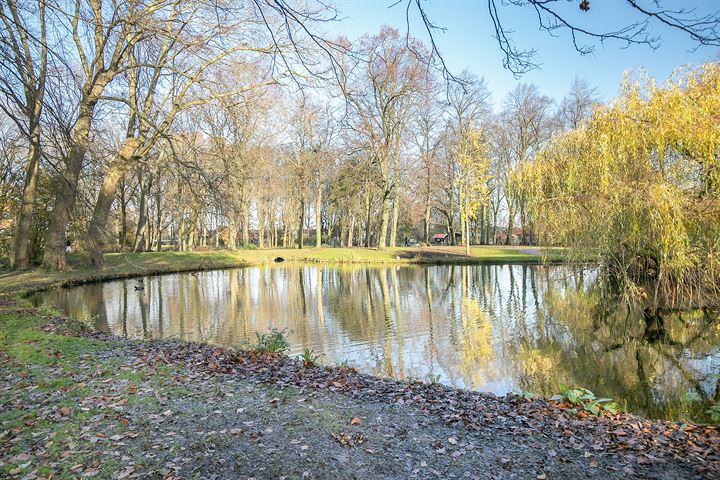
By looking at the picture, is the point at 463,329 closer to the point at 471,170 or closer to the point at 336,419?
the point at 336,419

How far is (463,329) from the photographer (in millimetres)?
11008

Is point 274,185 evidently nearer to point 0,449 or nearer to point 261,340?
point 261,340

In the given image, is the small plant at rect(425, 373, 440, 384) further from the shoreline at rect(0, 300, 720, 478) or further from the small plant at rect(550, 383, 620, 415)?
the small plant at rect(550, 383, 620, 415)

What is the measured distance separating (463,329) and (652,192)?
493cm

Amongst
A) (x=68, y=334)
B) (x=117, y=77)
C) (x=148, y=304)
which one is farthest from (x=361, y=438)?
(x=148, y=304)

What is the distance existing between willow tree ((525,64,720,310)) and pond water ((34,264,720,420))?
3.89 feet

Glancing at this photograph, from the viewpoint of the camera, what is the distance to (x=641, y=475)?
3.50 meters

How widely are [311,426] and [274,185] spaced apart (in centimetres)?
3927

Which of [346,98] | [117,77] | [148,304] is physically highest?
[117,77]

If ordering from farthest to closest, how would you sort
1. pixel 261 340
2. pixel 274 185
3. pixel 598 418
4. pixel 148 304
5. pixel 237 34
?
pixel 274 185, pixel 148 304, pixel 237 34, pixel 261 340, pixel 598 418

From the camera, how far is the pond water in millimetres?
7484

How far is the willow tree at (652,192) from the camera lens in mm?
8867

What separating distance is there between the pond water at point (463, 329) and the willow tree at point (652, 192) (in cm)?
119

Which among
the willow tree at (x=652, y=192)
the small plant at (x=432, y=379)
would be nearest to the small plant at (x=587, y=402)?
the small plant at (x=432, y=379)
